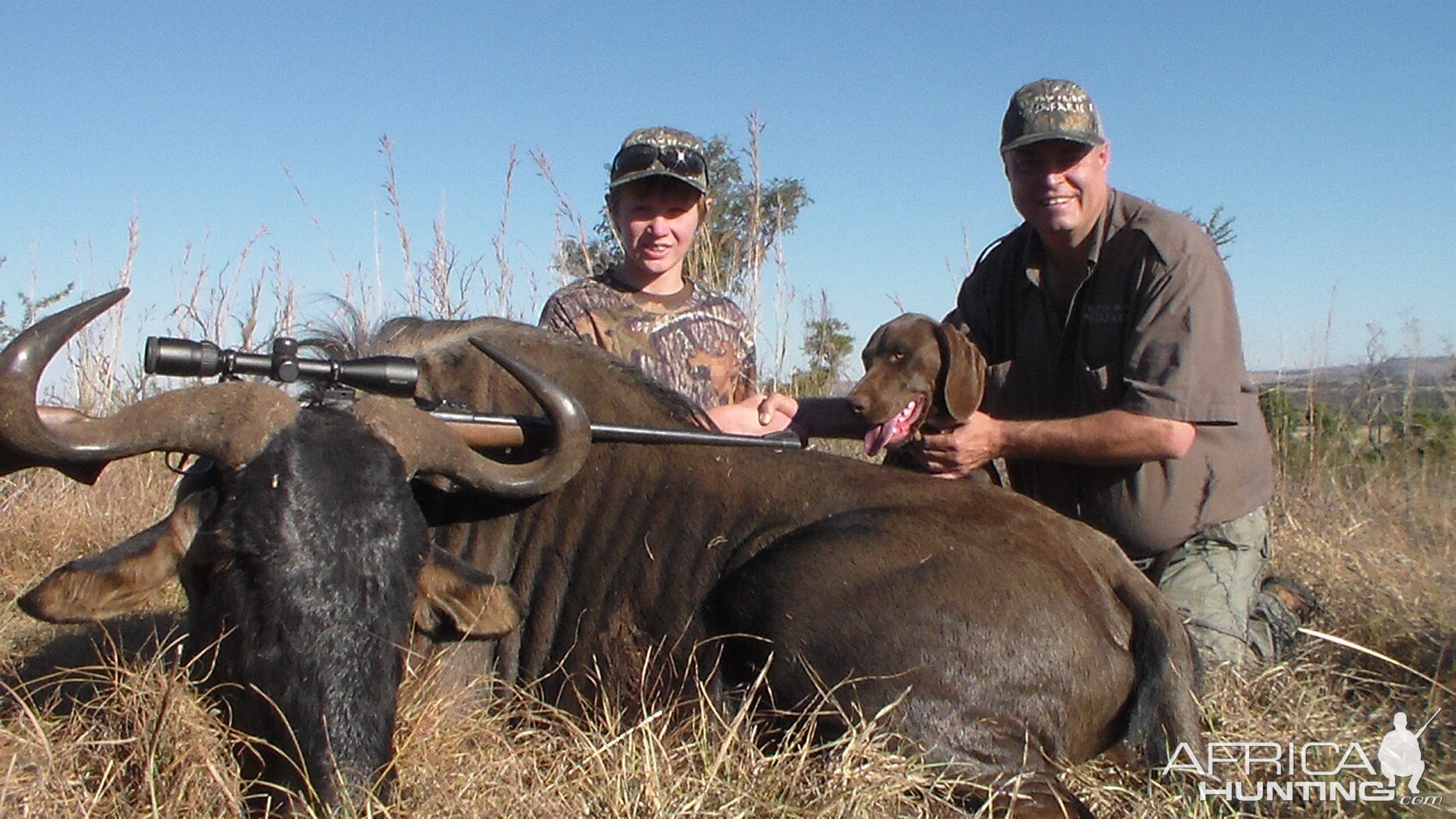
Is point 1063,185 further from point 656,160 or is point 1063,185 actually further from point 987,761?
point 987,761

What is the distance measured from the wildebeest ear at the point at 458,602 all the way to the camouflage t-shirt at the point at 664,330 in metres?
1.99

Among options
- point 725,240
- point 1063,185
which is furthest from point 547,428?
point 725,240

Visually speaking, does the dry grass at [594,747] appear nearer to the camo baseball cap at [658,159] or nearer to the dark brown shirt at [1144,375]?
the dark brown shirt at [1144,375]

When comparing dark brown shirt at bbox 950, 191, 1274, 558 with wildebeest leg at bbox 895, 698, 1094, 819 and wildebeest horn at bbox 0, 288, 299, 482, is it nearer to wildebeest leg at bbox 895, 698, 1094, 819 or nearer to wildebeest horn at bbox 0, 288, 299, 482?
wildebeest leg at bbox 895, 698, 1094, 819

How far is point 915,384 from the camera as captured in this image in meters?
4.57

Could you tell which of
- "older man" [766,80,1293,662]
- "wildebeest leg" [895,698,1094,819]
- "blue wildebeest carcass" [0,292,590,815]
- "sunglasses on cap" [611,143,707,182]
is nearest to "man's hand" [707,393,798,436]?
"older man" [766,80,1293,662]

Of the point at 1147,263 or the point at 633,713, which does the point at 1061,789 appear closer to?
the point at 633,713

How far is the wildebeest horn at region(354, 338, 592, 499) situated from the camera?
3.48 m

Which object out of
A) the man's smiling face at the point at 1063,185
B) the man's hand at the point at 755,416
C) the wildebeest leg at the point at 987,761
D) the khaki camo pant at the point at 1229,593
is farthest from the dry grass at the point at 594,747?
the man's smiling face at the point at 1063,185

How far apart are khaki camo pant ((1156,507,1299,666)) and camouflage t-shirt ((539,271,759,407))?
2250 millimetres

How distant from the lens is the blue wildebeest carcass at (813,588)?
333 cm

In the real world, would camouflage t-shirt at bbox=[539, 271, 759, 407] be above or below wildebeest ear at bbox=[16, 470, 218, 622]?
above

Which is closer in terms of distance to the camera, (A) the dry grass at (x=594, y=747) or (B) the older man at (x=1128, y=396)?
(A) the dry grass at (x=594, y=747)

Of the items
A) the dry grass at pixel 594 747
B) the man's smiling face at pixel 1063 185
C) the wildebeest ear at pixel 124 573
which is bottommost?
the dry grass at pixel 594 747
